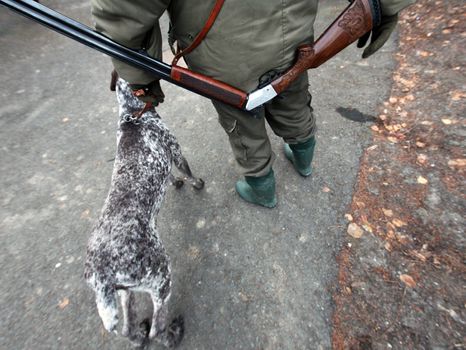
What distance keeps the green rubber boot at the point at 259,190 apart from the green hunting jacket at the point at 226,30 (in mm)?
947

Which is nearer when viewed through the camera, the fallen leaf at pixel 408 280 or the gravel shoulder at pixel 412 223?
the gravel shoulder at pixel 412 223

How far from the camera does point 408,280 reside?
2.18 m

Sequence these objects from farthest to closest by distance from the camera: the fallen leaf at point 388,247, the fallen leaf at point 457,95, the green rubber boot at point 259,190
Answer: the fallen leaf at point 457,95 < the green rubber boot at point 259,190 < the fallen leaf at point 388,247

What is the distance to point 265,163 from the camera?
8.11 ft

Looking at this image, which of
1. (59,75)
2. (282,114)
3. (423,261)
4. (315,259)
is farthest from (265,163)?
(59,75)

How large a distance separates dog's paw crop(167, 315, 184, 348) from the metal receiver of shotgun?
1.71m

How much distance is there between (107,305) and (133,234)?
0.44 metres

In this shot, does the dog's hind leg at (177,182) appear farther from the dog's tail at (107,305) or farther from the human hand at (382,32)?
the human hand at (382,32)

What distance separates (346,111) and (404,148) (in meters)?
0.85

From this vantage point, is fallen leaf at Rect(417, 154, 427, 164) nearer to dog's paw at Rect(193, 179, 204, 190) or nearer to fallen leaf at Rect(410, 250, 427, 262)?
fallen leaf at Rect(410, 250, 427, 262)

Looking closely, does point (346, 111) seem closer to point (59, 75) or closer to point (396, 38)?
point (396, 38)

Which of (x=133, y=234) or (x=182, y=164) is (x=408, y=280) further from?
(x=182, y=164)

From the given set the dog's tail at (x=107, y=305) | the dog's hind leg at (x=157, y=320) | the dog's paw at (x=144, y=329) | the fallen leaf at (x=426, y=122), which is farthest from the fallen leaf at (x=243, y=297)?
the fallen leaf at (x=426, y=122)

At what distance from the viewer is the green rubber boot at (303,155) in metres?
2.64
